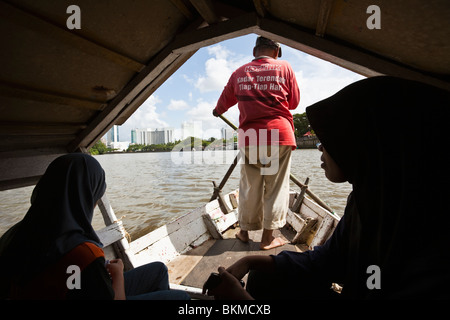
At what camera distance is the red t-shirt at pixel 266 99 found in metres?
2.67

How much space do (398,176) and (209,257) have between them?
2512mm

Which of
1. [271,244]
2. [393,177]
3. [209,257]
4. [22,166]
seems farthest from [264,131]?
[22,166]

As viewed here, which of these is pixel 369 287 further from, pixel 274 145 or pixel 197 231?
pixel 197 231

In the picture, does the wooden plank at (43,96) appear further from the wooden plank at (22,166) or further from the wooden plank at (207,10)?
the wooden plank at (207,10)

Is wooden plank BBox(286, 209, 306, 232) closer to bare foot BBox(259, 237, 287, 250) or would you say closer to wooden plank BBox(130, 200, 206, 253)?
bare foot BBox(259, 237, 287, 250)

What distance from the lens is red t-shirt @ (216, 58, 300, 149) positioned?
2666mm

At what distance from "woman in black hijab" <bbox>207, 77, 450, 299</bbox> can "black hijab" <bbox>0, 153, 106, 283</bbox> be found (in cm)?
90

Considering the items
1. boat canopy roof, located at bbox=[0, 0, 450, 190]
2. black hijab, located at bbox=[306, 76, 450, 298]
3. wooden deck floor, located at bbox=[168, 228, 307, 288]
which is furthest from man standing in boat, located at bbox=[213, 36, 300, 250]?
black hijab, located at bbox=[306, 76, 450, 298]

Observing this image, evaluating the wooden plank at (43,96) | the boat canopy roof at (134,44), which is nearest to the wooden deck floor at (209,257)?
the boat canopy roof at (134,44)

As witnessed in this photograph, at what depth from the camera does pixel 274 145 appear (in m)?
2.69

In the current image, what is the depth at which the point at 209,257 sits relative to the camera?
2.91 m

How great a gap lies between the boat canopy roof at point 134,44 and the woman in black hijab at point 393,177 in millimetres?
579

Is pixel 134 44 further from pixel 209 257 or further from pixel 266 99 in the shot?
pixel 209 257
